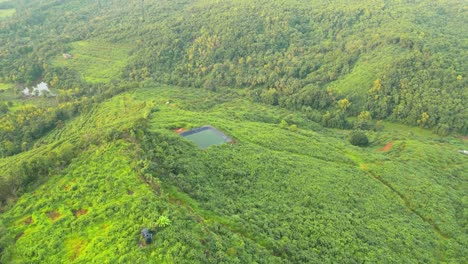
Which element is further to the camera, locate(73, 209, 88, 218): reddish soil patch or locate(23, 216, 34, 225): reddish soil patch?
locate(73, 209, 88, 218): reddish soil patch

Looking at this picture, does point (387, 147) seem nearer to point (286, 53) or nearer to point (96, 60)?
point (286, 53)

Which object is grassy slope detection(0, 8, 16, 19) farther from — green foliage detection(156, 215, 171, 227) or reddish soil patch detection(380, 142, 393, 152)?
green foliage detection(156, 215, 171, 227)

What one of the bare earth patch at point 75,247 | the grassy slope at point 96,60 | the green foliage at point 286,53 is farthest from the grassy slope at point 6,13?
the bare earth patch at point 75,247

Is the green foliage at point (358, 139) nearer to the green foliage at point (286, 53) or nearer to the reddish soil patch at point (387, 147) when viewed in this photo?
the reddish soil patch at point (387, 147)

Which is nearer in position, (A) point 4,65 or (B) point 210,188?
(B) point 210,188

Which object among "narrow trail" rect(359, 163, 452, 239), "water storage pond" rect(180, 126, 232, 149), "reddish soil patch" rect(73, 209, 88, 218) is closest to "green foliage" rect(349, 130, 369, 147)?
"narrow trail" rect(359, 163, 452, 239)

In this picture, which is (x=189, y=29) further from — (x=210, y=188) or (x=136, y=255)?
(x=136, y=255)

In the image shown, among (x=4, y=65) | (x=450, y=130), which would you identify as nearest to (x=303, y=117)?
(x=450, y=130)
